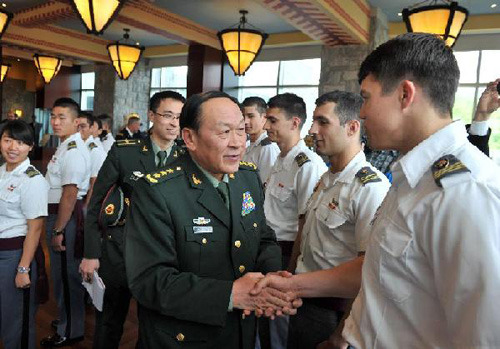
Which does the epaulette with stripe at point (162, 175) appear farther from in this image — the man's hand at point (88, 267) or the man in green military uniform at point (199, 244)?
the man's hand at point (88, 267)

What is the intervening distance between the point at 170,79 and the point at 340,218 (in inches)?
408

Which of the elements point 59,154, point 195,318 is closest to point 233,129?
point 195,318

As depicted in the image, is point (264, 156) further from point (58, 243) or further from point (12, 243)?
point (12, 243)

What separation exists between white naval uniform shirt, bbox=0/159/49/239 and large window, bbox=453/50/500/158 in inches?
270

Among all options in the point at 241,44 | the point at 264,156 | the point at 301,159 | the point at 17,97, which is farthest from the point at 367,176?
the point at 17,97

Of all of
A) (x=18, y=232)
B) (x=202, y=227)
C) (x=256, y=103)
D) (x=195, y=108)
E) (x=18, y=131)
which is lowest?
(x=18, y=232)

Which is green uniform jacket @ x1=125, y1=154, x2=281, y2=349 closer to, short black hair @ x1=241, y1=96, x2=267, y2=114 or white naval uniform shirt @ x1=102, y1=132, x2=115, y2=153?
short black hair @ x1=241, y1=96, x2=267, y2=114

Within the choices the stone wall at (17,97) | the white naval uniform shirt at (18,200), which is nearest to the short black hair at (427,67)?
the white naval uniform shirt at (18,200)

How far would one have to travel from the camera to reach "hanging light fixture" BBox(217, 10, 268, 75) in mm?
5000

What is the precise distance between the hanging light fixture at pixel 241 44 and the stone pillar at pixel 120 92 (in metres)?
6.37

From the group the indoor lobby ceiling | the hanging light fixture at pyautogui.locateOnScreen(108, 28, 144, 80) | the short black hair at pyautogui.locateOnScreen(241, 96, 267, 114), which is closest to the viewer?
the short black hair at pyautogui.locateOnScreen(241, 96, 267, 114)

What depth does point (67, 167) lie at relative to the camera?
3.02 meters

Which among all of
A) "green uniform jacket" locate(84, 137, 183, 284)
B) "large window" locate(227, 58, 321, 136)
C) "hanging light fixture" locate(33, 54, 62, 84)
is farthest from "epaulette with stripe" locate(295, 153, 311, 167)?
"large window" locate(227, 58, 321, 136)

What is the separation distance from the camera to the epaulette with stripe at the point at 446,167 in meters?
0.86
